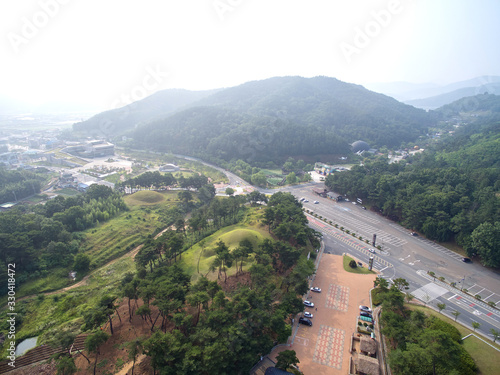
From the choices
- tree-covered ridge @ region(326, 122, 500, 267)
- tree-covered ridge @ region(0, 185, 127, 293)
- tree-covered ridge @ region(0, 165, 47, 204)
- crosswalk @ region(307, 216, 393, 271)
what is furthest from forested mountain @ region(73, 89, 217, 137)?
crosswalk @ region(307, 216, 393, 271)

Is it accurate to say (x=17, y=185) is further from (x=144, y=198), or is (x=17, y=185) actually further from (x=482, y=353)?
(x=482, y=353)

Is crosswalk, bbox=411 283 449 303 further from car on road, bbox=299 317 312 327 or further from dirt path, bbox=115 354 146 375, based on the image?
dirt path, bbox=115 354 146 375

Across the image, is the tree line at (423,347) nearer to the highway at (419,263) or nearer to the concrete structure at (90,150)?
the highway at (419,263)

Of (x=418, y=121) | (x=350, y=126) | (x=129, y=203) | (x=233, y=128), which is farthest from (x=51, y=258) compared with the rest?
(x=418, y=121)

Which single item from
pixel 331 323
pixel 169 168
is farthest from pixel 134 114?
pixel 331 323

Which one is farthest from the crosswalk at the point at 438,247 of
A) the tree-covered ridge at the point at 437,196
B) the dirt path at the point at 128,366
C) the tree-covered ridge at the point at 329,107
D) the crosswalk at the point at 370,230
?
the tree-covered ridge at the point at 329,107
